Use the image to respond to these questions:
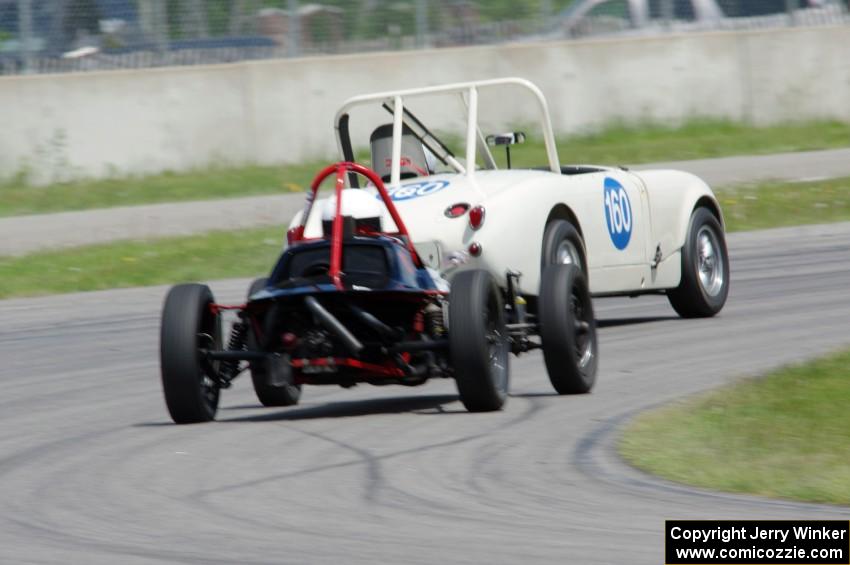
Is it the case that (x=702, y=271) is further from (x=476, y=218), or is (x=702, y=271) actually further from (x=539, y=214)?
(x=476, y=218)

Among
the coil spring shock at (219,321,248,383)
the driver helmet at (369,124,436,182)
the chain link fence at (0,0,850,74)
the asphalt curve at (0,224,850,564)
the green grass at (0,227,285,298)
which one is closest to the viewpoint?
the asphalt curve at (0,224,850,564)

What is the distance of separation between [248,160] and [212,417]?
14.4 m

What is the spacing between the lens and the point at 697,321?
1215 cm

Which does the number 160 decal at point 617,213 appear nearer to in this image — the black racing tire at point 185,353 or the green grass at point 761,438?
the green grass at point 761,438

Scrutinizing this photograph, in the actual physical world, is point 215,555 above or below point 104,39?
below

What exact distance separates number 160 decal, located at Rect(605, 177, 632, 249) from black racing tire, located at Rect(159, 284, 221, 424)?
329cm

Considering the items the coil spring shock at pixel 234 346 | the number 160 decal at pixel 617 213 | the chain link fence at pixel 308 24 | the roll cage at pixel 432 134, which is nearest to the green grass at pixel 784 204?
→ the chain link fence at pixel 308 24

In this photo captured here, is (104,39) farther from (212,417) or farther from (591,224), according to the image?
(212,417)

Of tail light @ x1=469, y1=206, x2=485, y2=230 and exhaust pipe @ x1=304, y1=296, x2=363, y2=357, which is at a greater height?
tail light @ x1=469, y1=206, x2=485, y2=230

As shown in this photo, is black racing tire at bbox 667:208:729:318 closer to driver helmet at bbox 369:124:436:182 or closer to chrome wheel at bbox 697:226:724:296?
chrome wheel at bbox 697:226:724:296

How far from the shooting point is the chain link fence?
72.8 feet

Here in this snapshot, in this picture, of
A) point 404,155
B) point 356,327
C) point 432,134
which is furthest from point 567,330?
point 404,155

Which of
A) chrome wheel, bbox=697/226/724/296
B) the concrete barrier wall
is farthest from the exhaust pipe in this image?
the concrete barrier wall

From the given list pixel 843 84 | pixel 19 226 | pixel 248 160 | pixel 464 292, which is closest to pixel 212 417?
pixel 464 292
